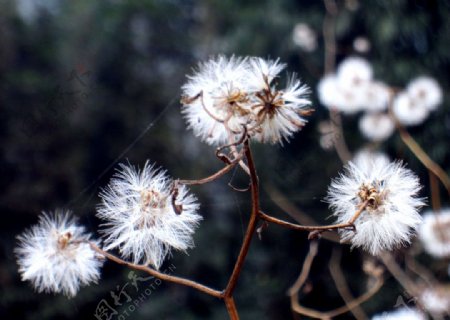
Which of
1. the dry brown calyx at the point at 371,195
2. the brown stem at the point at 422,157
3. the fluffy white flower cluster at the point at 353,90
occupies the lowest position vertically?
the dry brown calyx at the point at 371,195

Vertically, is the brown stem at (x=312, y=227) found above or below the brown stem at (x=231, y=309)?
above

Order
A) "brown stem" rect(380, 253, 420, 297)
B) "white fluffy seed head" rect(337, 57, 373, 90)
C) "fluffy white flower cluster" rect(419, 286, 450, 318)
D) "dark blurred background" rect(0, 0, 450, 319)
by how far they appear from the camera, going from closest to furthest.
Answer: "fluffy white flower cluster" rect(419, 286, 450, 318), "brown stem" rect(380, 253, 420, 297), "white fluffy seed head" rect(337, 57, 373, 90), "dark blurred background" rect(0, 0, 450, 319)

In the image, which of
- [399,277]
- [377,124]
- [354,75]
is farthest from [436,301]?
[377,124]

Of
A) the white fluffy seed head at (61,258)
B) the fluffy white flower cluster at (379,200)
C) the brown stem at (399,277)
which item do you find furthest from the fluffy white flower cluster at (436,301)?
the white fluffy seed head at (61,258)

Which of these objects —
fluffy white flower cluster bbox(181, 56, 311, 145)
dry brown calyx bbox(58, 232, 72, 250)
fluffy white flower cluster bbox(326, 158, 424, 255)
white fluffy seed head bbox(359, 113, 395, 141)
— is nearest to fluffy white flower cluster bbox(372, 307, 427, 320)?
fluffy white flower cluster bbox(326, 158, 424, 255)

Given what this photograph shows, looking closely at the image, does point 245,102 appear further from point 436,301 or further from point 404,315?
point 436,301

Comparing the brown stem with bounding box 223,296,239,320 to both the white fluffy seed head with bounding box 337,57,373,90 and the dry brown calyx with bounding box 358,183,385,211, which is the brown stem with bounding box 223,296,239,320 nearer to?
the dry brown calyx with bounding box 358,183,385,211

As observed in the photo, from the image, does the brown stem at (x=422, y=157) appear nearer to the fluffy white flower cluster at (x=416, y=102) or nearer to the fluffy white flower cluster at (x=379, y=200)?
the fluffy white flower cluster at (x=379, y=200)
